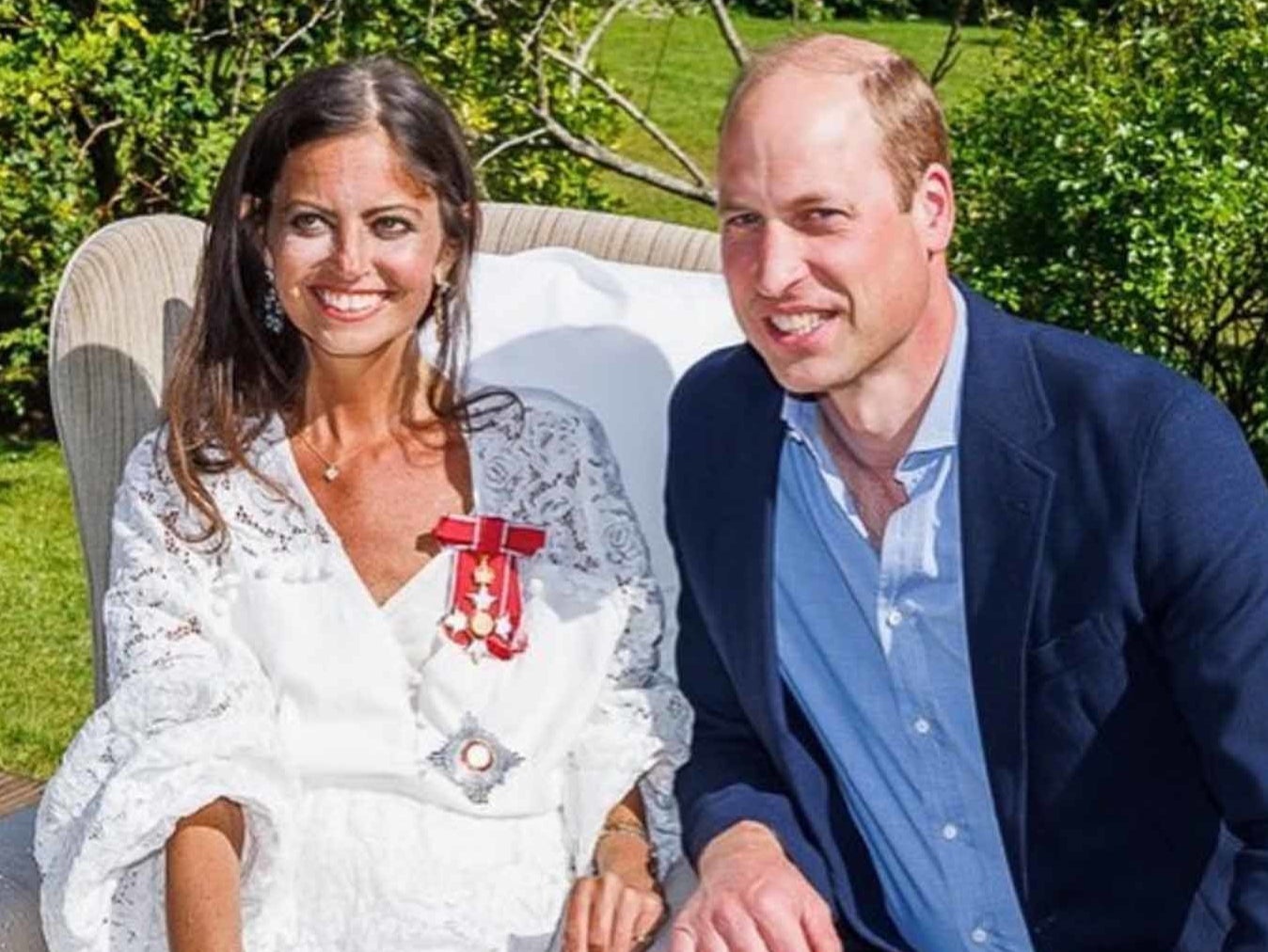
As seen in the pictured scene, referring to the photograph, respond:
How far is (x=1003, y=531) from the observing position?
222 centimetres

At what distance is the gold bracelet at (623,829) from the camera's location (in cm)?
259

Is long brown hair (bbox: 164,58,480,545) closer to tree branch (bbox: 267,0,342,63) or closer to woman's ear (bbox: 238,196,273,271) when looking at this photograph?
woman's ear (bbox: 238,196,273,271)

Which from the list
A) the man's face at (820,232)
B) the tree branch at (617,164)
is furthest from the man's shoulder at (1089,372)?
the tree branch at (617,164)

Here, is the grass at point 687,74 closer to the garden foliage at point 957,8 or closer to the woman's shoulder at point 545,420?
the garden foliage at point 957,8

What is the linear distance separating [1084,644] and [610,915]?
0.62 meters

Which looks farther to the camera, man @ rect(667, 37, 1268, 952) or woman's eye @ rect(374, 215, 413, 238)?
Answer: woman's eye @ rect(374, 215, 413, 238)

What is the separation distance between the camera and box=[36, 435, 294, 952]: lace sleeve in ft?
7.92

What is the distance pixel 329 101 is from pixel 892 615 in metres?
0.87

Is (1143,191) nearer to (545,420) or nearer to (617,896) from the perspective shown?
(545,420)

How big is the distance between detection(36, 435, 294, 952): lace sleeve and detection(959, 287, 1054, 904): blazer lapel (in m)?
0.79

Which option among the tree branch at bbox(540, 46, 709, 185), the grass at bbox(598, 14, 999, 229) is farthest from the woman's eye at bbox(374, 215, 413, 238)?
the grass at bbox(598, 14, 999, 229)

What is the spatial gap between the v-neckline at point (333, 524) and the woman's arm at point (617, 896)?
351mm

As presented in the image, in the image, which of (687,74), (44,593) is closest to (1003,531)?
(44,593)

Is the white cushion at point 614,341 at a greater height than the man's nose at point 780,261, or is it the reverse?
the man's nose at point 780,261
